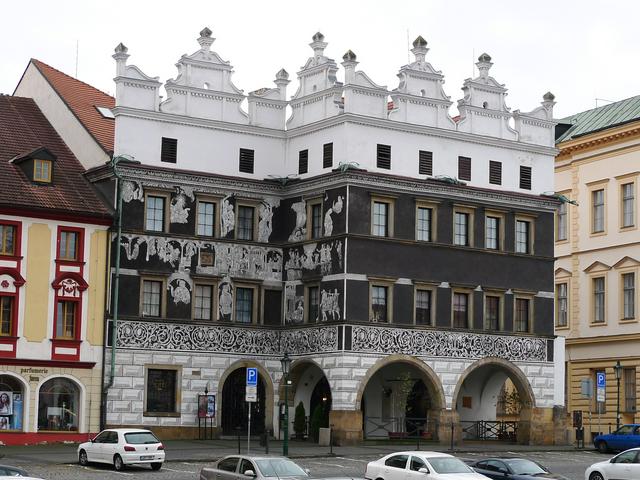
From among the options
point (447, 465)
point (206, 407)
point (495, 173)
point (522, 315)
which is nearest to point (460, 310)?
point (522, 315)

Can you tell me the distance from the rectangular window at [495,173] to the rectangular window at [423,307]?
655 cm

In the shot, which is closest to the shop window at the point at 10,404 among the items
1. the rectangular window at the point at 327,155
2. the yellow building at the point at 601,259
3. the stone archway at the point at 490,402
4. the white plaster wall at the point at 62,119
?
the white plaster wall at the point at 62,119

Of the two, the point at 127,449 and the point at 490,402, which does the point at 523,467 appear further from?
the point at 490,402

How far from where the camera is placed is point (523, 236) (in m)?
67.5

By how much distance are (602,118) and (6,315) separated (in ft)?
122

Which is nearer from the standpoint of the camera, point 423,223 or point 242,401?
point 423,223

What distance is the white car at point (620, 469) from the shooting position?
141 ft

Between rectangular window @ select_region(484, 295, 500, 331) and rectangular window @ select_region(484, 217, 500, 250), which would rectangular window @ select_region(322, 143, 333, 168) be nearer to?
rectangular window @ select_region(484, 217, 500, 250)

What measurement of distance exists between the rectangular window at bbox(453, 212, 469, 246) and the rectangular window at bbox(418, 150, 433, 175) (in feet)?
7.89

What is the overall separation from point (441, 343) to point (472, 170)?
8.29 metres

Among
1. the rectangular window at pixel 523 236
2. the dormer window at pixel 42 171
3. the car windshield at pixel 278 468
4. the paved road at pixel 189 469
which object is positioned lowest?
the paved road at pixel 189 469

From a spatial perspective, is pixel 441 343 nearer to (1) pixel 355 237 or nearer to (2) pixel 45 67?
(1) pixel 355 237

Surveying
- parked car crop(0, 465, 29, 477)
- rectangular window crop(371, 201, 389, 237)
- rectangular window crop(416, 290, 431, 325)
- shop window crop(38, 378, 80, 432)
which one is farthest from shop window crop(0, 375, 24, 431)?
→ parked car crop(0, 465, 29, 477)

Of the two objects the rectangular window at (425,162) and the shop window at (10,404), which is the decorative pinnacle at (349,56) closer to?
the rectangular window at (425,162)
